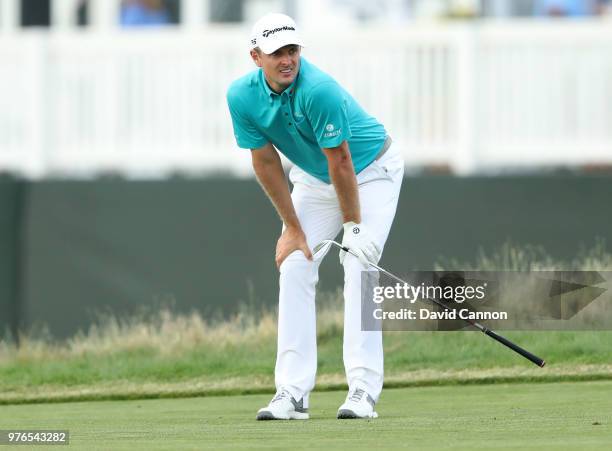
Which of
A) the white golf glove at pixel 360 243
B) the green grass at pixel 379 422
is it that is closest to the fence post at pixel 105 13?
the green grass at pixel 379 422

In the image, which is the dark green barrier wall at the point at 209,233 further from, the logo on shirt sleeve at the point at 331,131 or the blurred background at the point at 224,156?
the logo on shirt sleeve at the point at 331,131

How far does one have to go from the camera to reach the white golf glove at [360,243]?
7.93 meters

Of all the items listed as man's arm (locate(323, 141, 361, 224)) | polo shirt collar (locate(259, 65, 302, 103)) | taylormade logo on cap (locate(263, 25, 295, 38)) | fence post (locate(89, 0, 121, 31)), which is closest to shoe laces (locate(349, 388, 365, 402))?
man's arm (locate(323, 141, 361, 224))

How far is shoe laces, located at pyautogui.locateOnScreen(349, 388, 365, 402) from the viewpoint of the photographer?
785cm

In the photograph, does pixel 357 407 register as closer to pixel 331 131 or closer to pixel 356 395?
pixel 356 395

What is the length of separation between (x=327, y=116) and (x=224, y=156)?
22.6 ft

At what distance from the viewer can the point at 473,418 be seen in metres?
7.71

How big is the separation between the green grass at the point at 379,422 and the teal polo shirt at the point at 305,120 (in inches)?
50.6

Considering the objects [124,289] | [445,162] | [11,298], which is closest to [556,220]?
[445,162]

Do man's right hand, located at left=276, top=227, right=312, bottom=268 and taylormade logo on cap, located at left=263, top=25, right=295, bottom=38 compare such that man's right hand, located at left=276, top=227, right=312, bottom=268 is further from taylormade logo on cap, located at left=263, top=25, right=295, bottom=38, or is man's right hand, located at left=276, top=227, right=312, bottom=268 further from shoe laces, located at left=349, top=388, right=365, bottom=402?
taylormade logo on cap, located at left=263, top=25, right=295, bottom=38

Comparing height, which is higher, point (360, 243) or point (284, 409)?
point (360, 243)

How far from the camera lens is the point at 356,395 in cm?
787

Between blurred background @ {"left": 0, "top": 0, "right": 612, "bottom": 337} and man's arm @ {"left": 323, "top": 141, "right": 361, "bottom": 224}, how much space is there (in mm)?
5662

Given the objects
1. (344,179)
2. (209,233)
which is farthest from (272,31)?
(209,233)
